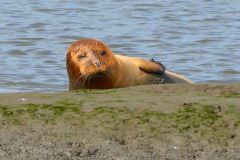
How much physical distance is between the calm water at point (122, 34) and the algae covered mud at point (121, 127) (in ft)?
17.2

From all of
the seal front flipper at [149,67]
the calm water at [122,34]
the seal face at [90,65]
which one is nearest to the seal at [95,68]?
the seal face at [90,65]

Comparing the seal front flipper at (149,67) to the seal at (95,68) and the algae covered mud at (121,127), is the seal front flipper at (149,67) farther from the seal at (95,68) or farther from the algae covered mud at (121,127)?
the algae covered mud at (121,127)

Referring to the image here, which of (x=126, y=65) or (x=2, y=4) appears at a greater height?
(x=126, y=65)

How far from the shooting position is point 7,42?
46.9ft

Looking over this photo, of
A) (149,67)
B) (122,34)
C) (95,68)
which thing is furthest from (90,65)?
(122,34)

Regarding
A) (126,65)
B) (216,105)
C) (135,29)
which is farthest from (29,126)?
(135,29)

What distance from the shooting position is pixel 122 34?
14.8 meters

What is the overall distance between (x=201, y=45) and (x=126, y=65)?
5.45 metres

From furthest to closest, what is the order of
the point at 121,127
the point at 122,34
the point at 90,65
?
the point at 122,34 → the point at 90,65 → the point at 121,127

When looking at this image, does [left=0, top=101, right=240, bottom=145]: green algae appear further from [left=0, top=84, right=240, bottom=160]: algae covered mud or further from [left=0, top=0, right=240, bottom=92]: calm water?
[left=0, top=0, right=240, bottom=92]: calm water

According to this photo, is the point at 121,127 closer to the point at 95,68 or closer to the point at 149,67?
the point at 95,68

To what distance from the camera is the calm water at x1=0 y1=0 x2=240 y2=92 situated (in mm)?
11914

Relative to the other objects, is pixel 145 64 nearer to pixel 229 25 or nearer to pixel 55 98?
pixel 55 98

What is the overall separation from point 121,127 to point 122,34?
9.59m
